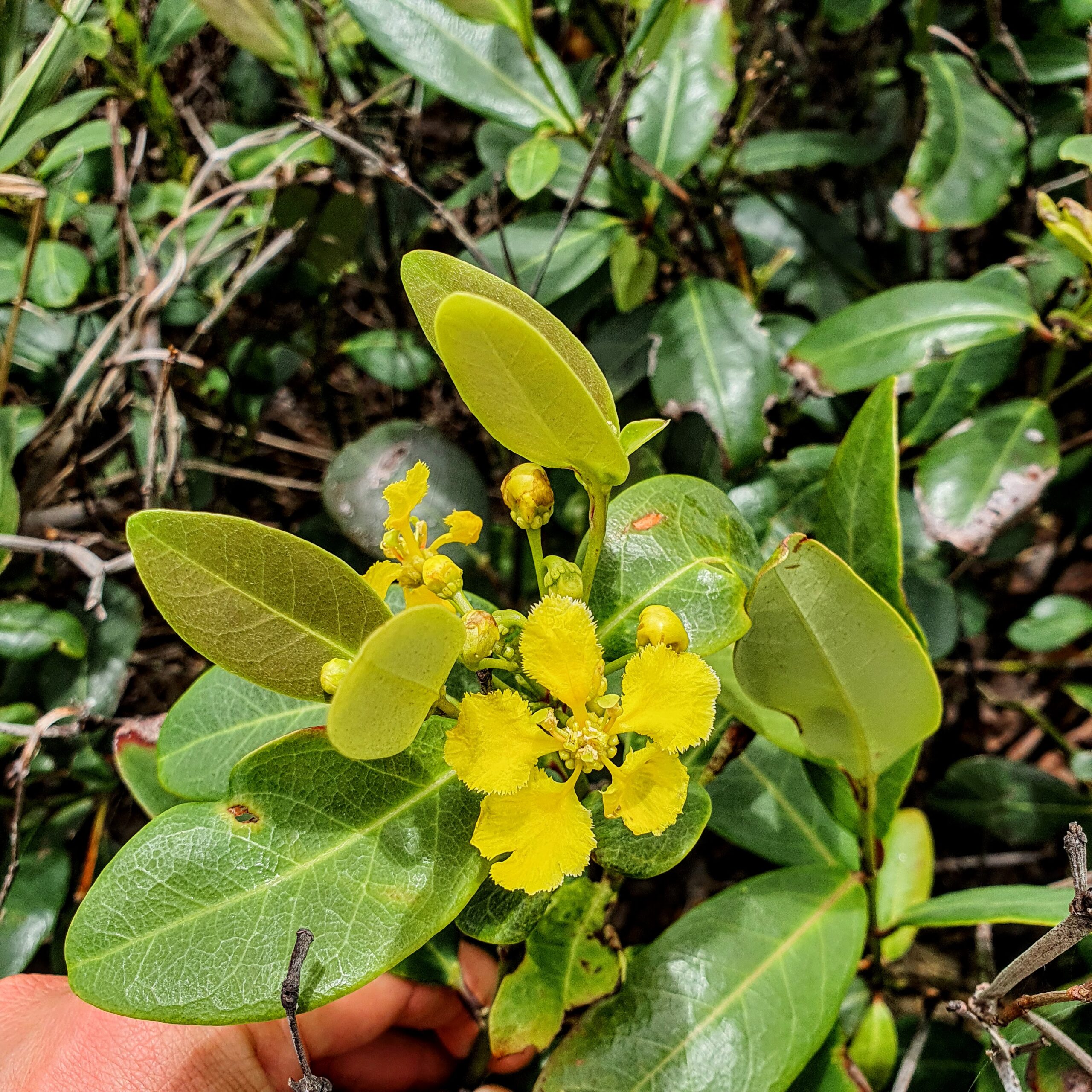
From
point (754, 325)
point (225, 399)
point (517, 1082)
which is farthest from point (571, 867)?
point (225, 399)

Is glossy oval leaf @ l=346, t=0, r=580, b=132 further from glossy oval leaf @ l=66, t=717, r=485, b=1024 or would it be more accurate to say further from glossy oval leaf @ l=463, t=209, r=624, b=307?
glossy oval leaf @ l=66, t=717, r=485, b=1024

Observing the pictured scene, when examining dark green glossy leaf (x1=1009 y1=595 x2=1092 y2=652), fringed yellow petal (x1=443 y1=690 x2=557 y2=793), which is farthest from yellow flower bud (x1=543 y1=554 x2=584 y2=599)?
dark green glossy leaf (x1=1009 y1=595 x2=1092 y2=652)

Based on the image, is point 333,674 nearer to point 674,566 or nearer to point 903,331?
point 674,566

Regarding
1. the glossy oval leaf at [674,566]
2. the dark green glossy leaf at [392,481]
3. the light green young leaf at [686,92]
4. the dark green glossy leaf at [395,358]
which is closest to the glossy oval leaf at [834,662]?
the glossy oval leaf at [674,566]

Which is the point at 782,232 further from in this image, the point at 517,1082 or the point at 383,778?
the point at 517,1082

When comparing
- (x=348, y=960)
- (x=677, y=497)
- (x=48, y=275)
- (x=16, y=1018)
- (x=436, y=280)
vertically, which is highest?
(x=436, y=280)

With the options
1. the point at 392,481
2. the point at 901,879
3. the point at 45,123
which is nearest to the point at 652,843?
the point at 901,879
